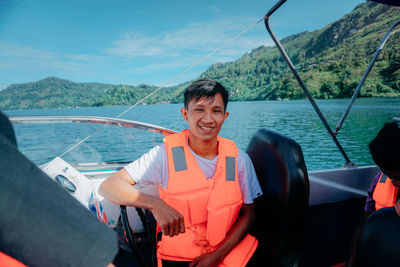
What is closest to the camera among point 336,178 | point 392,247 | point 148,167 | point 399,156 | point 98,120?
point 392,247

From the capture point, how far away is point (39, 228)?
332mm

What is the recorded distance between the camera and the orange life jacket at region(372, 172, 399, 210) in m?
1.41

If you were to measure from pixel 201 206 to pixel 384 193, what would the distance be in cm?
125

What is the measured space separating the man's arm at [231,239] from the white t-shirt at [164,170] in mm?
69

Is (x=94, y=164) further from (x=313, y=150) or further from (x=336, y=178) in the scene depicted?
(x=313, y=150)

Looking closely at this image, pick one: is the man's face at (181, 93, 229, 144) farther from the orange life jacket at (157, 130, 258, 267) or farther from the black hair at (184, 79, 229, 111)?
the orange life jacket at (157, 130, 258, 267)

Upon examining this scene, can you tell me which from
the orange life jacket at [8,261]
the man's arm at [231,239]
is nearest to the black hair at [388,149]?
the man's arm at [231,239]

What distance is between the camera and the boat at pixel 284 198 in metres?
1.17

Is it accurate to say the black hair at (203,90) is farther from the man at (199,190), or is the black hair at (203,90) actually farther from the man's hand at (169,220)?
the man's hand at (169,220)

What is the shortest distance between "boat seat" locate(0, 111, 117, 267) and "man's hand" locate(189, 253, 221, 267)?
912mm

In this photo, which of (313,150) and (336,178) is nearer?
(336,178)

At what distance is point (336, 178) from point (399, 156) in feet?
3.68

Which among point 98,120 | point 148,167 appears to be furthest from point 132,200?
point 98,120

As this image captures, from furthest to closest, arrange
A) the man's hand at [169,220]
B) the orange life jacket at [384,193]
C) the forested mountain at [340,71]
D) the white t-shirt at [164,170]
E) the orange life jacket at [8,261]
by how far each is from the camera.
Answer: the forested mountain at [340,71] → the orange life jacket at [384,193] → the white t-shirt at [164,170] → the man's hand at [169,220] → the orange life jacket at [8,261]
